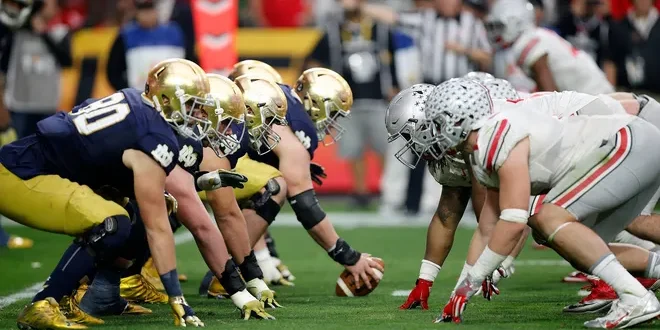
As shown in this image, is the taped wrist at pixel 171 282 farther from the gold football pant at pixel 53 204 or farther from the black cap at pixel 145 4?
the black cap at pixel 145 4

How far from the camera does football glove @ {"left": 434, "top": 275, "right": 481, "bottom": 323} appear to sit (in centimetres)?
507

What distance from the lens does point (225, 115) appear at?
558cm

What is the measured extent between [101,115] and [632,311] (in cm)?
241

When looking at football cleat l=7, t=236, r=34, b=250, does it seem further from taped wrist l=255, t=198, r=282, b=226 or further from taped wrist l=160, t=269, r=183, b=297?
taped wrist l=160, t=269, r=183, b=297

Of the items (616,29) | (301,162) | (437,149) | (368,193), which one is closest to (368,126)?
(368,193)

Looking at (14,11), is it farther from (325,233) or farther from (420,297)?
(420,297)

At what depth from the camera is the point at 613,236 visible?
17.6 feet

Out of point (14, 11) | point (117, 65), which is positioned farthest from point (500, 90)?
point (117, 65)

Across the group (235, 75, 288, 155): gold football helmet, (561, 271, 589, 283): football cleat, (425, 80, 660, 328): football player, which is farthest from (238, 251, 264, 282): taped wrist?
(561, 271, 589, 283): football cleat

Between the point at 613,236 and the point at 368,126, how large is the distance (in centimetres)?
686

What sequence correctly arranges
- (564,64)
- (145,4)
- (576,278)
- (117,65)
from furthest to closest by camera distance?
1. (117,65)
2. (145,4)
3. (564,64)
4. (576,278)

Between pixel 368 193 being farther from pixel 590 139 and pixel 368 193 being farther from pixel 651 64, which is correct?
pixel 590 139

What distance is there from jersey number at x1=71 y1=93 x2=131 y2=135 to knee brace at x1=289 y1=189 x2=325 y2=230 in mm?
1456

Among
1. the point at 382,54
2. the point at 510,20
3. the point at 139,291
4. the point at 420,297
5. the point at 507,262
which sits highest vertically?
the point at 510,20
